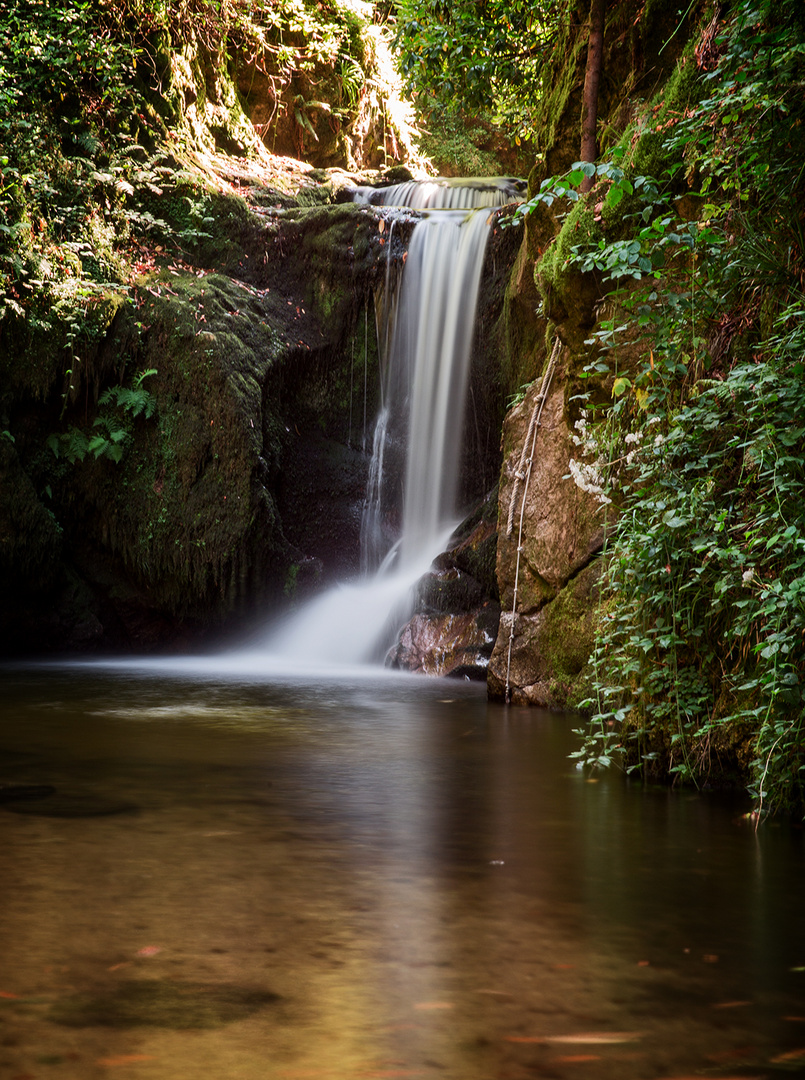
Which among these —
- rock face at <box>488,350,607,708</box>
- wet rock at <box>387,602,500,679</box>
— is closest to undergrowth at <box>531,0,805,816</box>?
rock face at <box>488,350,607,708</box>

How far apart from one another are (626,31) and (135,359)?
22.2ft

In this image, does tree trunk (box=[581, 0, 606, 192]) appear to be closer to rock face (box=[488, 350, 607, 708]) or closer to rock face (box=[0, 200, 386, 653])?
rock face (box=[488, 350, 607, 708])

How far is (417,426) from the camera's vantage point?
41.5 ft

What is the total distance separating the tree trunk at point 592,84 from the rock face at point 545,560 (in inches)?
60.7

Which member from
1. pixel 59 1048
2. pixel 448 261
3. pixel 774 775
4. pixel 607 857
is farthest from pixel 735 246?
pixel 448 261

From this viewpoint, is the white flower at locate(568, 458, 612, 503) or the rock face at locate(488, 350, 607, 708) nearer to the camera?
the white flower at locate(568, 458, 612, 503)

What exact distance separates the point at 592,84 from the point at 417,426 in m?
5.82

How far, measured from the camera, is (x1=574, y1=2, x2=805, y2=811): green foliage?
4008 millimetres

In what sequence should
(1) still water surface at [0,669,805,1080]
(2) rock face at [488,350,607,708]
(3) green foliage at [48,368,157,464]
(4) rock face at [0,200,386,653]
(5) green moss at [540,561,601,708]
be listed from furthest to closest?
(3) green foliage at [48,368,157,464]
(4) rock face at [0,200,386,653]
(2) rock face at [488,350,607,708]
(5) green moss at [540,561,601,708]
(1) still water surface at [0,669,805,1080]

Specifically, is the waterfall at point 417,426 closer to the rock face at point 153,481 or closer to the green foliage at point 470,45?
the rock face at point 153,481

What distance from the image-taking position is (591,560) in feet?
23.9

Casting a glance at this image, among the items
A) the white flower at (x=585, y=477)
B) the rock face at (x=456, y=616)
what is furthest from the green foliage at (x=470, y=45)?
the rock face at (x=456, y=616)

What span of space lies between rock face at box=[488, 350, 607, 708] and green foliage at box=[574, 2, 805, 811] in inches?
82.5

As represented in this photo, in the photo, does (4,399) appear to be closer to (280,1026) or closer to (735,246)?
(735,246)
